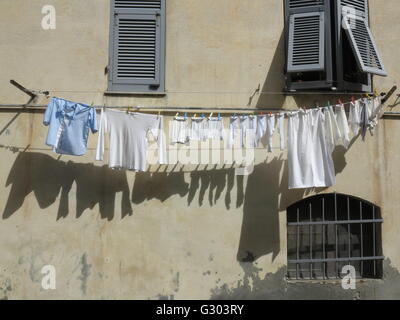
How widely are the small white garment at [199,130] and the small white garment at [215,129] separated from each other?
54 millimetres

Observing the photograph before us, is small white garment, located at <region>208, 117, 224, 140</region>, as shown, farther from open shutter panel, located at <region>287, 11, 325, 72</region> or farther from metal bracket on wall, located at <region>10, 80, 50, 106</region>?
metal bracket on wall, located at <region>10, 80, 50, 106</region>

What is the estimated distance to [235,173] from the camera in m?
6.31

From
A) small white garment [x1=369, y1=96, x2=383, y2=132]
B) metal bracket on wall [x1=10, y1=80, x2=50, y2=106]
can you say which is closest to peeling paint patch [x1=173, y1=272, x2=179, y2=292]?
metal bracket on wall [x1=10, y1=80, x2=50, y2=106]

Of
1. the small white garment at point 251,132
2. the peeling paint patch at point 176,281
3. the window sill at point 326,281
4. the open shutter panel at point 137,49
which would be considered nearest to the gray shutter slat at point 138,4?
the open shutter panel at point 137,49

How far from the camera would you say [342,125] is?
589 centimetres

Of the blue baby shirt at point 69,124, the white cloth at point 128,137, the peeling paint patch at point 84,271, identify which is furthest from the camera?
the peeling paint patch at point 84,271

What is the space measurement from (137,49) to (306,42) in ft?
7.85

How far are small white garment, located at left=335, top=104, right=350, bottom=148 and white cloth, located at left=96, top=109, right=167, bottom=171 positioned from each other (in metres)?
2.34

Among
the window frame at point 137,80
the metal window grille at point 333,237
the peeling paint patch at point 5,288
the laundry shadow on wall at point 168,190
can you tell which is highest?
the window frame at point 137,80

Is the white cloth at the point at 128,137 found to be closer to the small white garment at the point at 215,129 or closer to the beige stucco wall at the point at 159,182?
the beige stucco wall at the point at 159,182

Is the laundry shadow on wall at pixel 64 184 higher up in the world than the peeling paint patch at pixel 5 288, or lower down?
higher up

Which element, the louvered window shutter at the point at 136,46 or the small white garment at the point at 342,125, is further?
the louvered window shutter at the point at 136,46

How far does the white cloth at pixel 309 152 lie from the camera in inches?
231

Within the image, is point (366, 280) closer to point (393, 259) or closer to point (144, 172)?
point (393, 259)
